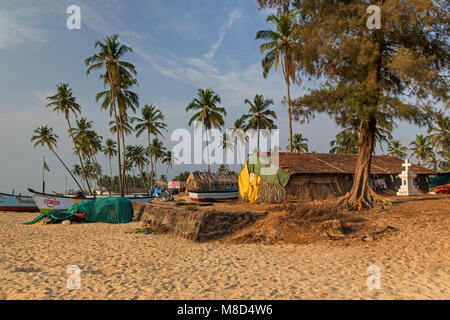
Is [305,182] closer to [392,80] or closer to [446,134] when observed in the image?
[392,80]

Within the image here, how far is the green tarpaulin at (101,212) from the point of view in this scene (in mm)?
16812

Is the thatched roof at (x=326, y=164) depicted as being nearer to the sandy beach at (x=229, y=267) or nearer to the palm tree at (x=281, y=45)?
the palm tree at (x=281, y=45)

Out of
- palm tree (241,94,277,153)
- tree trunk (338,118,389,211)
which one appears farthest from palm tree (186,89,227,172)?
tree trunk (338,118,389,211)

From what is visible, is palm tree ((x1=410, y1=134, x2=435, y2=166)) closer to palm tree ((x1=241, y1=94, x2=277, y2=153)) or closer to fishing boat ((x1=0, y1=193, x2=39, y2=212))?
palm tree ((x1=241, y1=94, x2=277, y2=153))

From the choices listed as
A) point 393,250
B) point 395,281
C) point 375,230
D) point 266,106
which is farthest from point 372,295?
point 266,106

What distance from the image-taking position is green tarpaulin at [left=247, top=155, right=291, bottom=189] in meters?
20.3

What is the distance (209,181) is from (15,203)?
78.3ft

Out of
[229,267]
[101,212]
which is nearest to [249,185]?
[101,212]

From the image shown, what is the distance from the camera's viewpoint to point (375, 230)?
10289mm

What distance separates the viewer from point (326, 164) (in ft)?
77.2

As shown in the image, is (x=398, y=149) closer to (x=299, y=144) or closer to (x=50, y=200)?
(x=299, y=144)

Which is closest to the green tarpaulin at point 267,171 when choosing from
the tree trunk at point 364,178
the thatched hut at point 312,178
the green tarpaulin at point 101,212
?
the thatched hut at point 312,178

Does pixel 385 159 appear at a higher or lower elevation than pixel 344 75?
lower

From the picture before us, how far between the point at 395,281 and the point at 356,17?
11.4 meters
